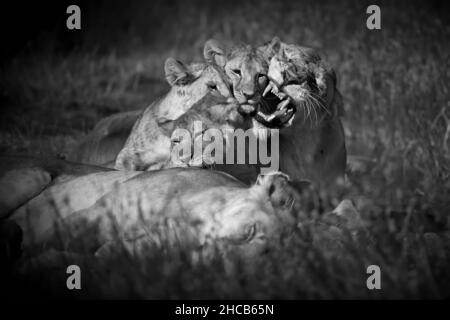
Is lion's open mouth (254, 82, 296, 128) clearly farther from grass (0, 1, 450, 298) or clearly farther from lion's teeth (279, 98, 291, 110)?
grass (0, 1, 450, 298)

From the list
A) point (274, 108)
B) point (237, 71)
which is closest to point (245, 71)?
point (237, 71)

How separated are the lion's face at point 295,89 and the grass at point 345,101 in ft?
1.68

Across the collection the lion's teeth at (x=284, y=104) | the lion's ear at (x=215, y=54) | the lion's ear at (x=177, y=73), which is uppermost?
the lion's ear at (x=215, y=54)

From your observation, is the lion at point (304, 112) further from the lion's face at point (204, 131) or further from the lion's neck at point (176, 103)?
the lion's neck at point (176, 103)

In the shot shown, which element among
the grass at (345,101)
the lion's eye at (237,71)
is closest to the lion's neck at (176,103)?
the lion's eye at (237,71)

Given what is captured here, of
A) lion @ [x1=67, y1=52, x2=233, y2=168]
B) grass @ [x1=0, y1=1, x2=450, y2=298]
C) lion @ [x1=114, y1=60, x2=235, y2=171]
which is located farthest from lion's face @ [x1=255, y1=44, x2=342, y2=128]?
grass @ [x1=0, y1=1, x2=450, y2=298]

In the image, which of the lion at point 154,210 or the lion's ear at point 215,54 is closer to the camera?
the lion at point 154,210

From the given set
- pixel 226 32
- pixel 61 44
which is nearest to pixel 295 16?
pixel 226 32

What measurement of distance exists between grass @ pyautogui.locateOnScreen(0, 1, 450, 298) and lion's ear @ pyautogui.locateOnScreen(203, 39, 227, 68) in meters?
0.98

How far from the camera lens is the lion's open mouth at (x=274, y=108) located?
197 inches

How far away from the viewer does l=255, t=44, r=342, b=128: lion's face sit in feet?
16.6

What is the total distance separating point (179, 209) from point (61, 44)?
7220mm

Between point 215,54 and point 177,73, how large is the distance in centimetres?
39

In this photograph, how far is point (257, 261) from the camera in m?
3.76
